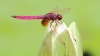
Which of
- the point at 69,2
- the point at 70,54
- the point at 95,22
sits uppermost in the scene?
the point at 69,2

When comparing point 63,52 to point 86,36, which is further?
point 86,36

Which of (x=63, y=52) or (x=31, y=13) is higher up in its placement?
(x=31, y=13)

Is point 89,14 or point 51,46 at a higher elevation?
point 89,14

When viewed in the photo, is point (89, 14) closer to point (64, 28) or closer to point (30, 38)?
point (30, 38)

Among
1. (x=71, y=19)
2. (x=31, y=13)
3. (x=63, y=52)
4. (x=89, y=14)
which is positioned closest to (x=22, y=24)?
(x=31, y=13)

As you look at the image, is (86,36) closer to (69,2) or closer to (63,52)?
(69,2)

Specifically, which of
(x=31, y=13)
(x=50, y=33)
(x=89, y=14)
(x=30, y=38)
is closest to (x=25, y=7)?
(x=31, y=13)
